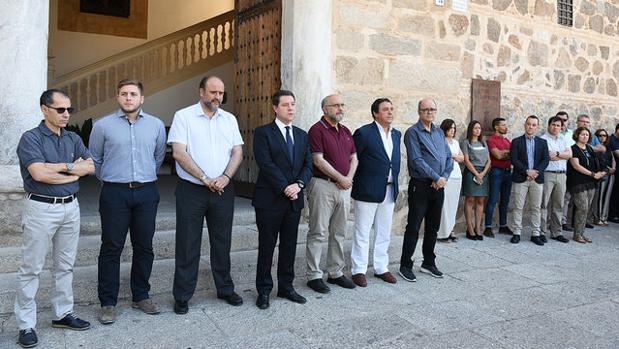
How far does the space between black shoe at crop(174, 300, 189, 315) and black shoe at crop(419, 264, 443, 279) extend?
240 cm

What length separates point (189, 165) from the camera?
3727 millimetres

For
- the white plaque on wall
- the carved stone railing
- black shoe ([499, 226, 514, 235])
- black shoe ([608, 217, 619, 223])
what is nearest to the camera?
the white plaque on wall

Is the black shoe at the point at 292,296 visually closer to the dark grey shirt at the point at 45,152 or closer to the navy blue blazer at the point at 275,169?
the navy blue blazer at the point at 275,169

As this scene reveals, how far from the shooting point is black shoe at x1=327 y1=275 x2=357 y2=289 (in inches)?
177

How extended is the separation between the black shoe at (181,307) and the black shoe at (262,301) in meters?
0.54

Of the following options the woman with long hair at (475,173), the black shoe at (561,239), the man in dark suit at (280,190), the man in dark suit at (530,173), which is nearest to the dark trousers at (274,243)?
the man in dark suit at (280,190)

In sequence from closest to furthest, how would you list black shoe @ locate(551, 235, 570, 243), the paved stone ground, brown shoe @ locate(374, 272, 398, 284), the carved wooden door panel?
1. the paved stone ground
2. brown shoe @ locate(374, 272, 398, 284)
3. the carved wooden door panel
4. black shoe @ locate(551, 235, 570, 243)

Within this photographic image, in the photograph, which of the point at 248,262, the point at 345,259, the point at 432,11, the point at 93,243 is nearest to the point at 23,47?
the point at 93,243

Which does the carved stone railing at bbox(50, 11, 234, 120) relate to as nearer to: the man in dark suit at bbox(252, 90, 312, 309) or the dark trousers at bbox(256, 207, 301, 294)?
the man in dark suit at bbox(252, 90, 312, 309)

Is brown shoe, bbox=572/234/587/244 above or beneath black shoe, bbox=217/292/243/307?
above

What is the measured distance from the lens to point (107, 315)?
353 cm

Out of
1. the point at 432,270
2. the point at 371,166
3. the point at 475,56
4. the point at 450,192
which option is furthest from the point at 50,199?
the point at 475,56

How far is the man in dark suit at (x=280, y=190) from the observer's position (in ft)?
13.1

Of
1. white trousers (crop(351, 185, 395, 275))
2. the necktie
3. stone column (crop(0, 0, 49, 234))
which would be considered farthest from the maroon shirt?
stone column (crop(0, 0, 49, 234))
